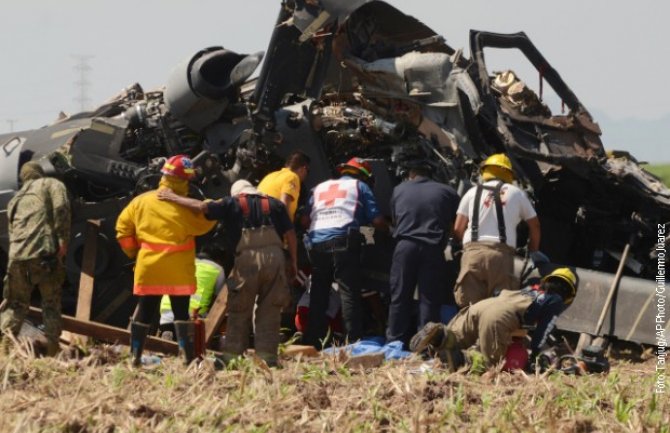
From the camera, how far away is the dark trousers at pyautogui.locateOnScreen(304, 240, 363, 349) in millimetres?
9539

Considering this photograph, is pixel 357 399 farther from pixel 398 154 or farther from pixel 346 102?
pixel 346 102

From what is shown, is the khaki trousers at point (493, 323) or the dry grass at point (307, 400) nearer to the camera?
the dry grass at point (307, 400)

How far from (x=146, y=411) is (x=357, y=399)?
3.97 ft

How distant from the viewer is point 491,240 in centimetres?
904

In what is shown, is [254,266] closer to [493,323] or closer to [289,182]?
[289,182]

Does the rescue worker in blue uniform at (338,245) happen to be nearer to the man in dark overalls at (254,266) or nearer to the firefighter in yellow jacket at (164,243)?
the man in dark overalls at (254,266)

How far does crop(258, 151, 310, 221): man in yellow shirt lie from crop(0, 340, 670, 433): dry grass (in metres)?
1.75

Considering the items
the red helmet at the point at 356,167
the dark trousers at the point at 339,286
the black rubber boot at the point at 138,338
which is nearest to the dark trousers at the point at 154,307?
the black rubber boot at the point at 138,338

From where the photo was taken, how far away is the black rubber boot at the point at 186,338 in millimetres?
8305

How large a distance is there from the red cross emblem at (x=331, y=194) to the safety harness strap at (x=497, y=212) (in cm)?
110

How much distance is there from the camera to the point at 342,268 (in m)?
9.54

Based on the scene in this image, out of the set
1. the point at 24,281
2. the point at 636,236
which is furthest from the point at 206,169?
the point at 636,236

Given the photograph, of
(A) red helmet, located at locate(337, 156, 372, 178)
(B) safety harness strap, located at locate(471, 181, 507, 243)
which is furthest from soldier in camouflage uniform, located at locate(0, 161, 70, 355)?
(B) safety harness strap, located at locate(471, 181, 507, 243)

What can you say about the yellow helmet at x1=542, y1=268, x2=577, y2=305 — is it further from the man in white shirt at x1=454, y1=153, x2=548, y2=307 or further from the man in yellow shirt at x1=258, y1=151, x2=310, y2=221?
the man in yellow shirt at x1=258, y1=151, x2=310, y2=221
